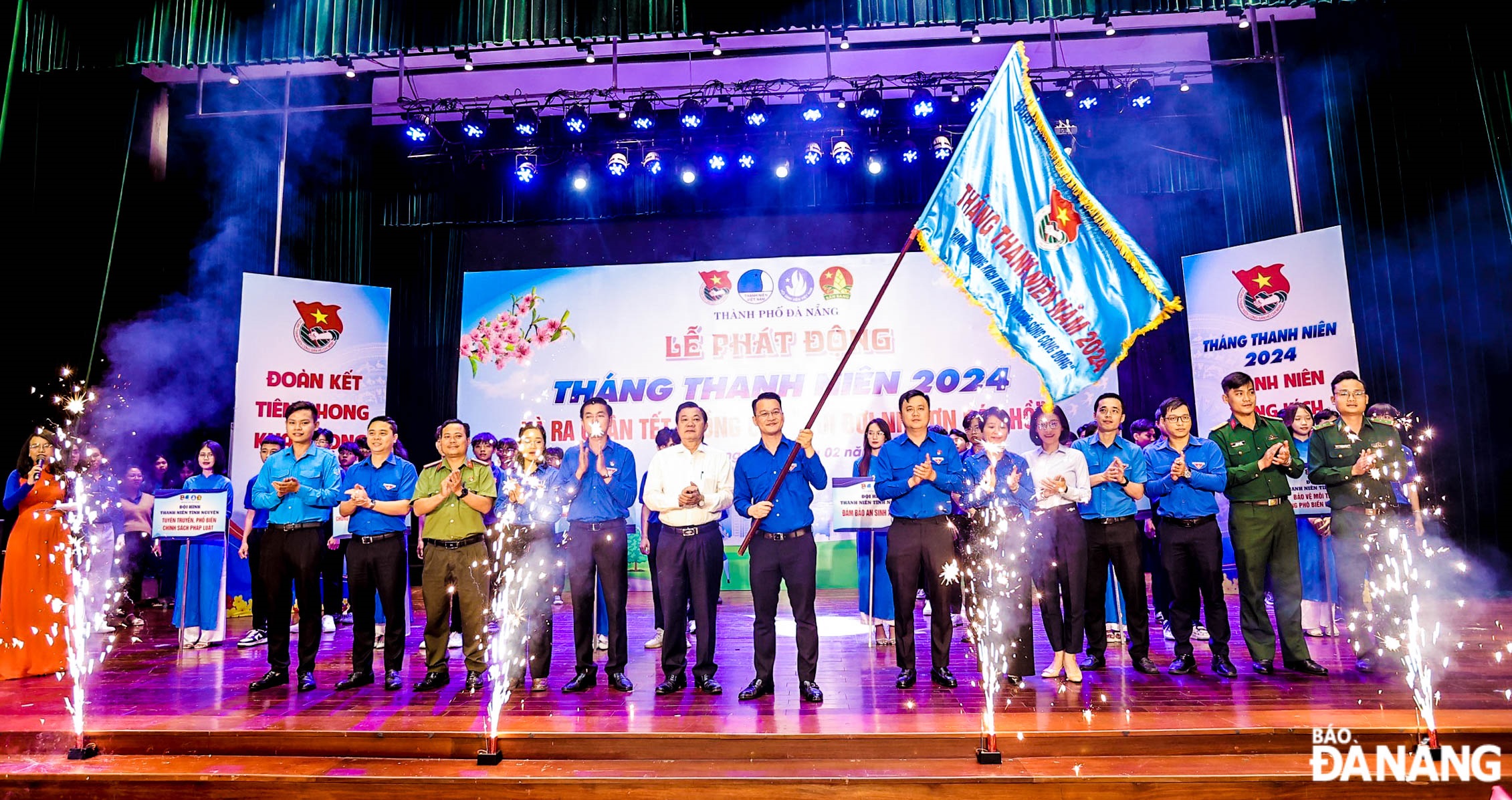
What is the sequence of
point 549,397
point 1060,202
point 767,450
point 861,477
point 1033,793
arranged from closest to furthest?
point 1033,793, point 1060,202, point 767,450, point 861,477, point 549,397

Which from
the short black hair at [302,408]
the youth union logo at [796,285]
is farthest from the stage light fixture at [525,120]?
the short black hair at [302,408]

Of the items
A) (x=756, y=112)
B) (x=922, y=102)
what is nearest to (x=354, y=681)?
(x=756, y=112)

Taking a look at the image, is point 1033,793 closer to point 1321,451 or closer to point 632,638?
point 1321,451

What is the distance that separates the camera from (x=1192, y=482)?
15.5 ft

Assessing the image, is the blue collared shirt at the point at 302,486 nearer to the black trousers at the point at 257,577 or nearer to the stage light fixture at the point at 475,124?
the black trousers at the point at 257,577

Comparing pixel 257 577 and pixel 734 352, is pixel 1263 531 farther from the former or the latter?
pixel 257 577

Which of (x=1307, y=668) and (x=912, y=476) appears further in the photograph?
(x=1307, y=668)

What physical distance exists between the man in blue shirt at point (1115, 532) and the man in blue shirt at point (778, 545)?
1670 mm

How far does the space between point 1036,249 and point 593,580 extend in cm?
302

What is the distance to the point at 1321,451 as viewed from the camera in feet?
16.1

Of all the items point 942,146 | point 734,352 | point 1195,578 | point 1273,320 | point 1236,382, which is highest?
point 942,146

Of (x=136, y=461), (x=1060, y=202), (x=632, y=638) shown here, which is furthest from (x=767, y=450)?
(x=136, y=461)

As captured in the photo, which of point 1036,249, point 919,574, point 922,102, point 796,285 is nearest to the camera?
→ point 1036,249

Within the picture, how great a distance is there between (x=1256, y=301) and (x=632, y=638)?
6270 millimetres
